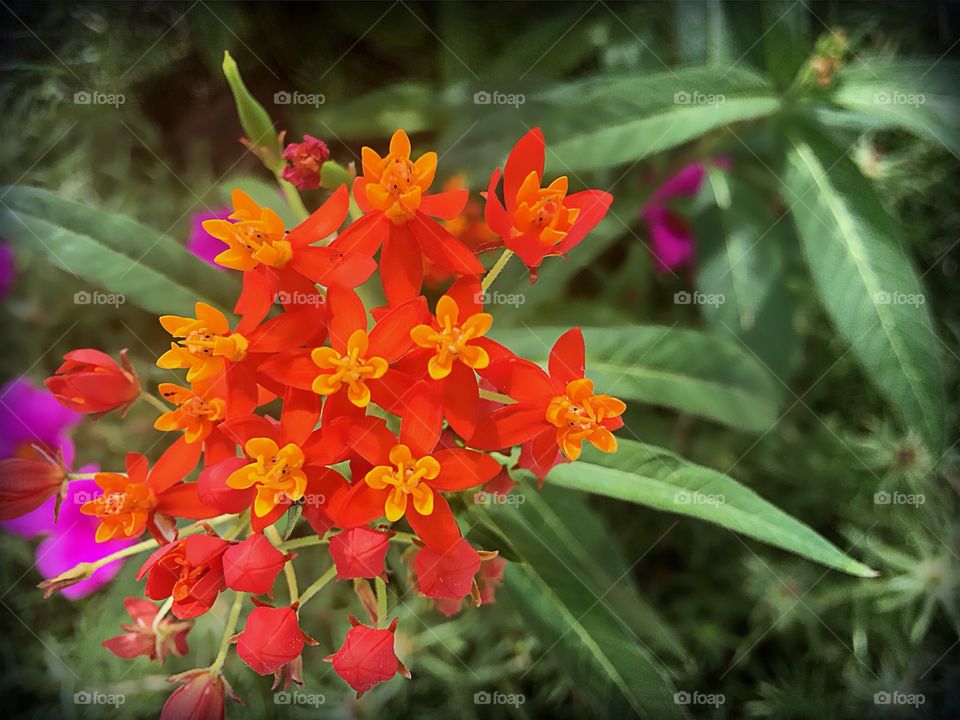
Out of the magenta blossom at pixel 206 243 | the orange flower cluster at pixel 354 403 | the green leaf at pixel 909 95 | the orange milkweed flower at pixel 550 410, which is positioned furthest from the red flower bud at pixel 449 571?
the green leaf at pixel 909 95

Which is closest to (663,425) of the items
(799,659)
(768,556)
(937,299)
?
(768,556)

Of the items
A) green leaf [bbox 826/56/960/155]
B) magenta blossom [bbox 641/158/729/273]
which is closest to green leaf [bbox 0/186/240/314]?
magenta blossom [bbox 641/158/729/273]

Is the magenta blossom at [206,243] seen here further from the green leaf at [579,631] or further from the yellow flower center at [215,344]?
the green leaf at [579,631]

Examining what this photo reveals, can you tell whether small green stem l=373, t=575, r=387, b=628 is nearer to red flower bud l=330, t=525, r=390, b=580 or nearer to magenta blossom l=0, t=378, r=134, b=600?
red flower bud l=330, t=525, r=390, b=580

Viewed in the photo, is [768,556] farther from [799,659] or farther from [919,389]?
[919,389]

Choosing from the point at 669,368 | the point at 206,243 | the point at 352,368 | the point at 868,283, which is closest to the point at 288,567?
the point at 352,368
